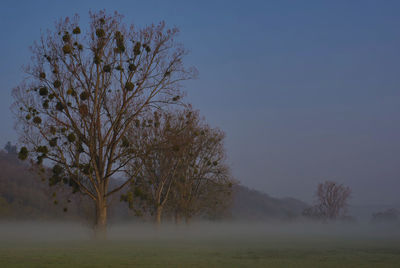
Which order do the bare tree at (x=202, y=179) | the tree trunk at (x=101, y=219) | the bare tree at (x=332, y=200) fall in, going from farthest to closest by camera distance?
the bare tree at (x=332, y=200), the bare tree at (x=202, y=179), the tree trunk at (x=101, y=219)

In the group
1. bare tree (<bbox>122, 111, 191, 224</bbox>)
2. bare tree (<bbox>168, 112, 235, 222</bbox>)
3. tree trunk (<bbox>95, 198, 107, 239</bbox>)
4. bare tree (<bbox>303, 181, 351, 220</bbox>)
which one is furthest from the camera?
bare tree (<bbox>303, 181, 351, 220</bbox>)

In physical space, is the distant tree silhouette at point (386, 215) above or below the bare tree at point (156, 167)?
below

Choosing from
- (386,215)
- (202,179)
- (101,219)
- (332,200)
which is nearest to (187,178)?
(202,179)

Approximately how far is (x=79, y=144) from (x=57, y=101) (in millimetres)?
3203

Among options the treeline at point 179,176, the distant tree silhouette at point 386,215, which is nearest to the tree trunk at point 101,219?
the treeline at point 179,176

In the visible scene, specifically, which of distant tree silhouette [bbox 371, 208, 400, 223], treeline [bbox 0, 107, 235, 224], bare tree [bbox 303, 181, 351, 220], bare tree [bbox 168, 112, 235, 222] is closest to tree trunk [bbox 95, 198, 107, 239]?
treeline [bbox 0, 107, 235, 224]

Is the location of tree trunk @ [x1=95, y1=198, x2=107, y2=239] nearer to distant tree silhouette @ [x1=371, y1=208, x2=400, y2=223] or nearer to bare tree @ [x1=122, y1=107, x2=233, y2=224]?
bare tree @ [x1=122, y1=107, x2=233, y2=224]

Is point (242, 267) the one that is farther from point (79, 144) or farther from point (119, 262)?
point (79, 144)

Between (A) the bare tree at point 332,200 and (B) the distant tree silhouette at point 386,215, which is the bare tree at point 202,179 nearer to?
(A) the bare tree at point 332,200

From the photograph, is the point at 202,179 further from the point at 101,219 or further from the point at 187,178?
the point at 101,219

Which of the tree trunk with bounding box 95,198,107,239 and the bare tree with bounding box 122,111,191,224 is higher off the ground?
the bare tree with bounding box 122,111,191,224

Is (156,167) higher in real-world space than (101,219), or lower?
higher

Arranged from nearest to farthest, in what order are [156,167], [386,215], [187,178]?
[156,167]
[187,178]
[386,215]

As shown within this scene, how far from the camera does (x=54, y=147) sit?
1119 inches
